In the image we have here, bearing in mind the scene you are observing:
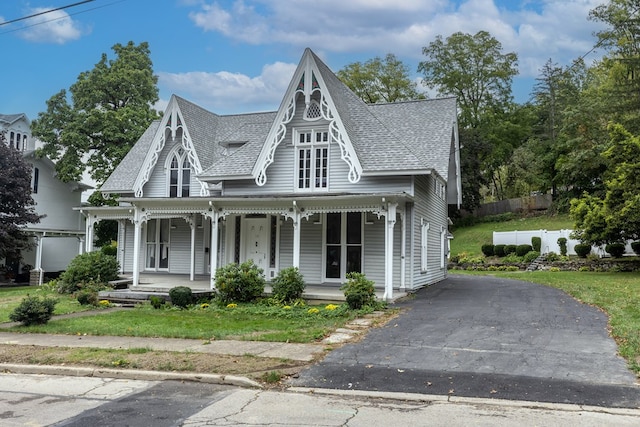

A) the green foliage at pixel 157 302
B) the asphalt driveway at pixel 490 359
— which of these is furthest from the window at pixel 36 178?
the asphalt driveway at pixel 490 359

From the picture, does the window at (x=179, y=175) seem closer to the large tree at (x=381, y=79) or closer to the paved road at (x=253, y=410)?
the paved road at (x=253, y=410)

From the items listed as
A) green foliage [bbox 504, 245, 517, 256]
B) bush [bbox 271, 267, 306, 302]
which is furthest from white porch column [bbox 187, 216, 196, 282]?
green foliage [bbox 504, 245, 517, 256]

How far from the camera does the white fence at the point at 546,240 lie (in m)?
34.3

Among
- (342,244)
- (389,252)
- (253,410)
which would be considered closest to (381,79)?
(342,244)

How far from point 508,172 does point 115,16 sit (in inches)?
1857

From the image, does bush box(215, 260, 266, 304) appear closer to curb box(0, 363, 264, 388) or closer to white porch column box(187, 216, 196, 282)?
white porch column box(187, 216, 196, 282)

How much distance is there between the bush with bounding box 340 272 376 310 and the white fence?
2345 cm

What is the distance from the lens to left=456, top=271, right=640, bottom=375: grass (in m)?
9.50

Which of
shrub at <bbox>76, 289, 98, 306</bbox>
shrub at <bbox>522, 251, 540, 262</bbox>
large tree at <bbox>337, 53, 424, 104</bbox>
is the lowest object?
shrub at <bbox>76, 289, 98, 306</bbox>

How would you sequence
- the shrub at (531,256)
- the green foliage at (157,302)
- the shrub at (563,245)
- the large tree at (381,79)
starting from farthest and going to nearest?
the large tree at (381,79), the shrub at (531,256), the shrub at (563,245), the green foliage at (157,302)

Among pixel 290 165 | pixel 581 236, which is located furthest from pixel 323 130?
pixel 581 236

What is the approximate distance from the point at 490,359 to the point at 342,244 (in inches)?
414

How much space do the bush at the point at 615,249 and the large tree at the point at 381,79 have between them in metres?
26.4

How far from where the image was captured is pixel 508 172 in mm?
54219
